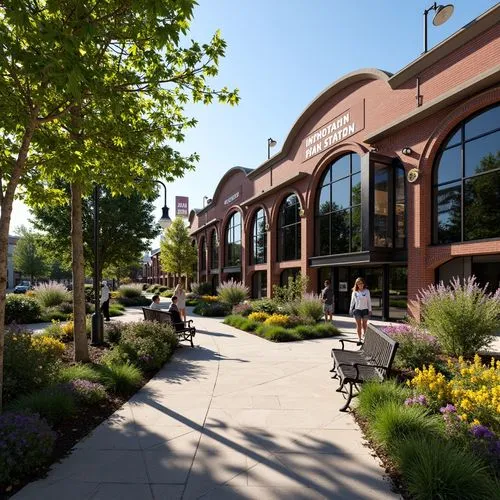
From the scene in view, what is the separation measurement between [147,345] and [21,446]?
4.46 metres

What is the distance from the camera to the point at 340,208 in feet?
61.9

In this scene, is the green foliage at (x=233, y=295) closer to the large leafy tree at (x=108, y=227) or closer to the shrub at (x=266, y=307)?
the shrub at (x=266, y=307)

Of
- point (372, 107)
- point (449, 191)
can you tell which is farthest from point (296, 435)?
point (372, 107)

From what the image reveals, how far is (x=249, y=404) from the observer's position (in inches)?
224

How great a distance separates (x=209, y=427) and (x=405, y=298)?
41.5 feet

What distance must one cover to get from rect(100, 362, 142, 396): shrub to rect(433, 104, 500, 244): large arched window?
11.3 metres

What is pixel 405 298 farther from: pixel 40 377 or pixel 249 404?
pixel 40 377

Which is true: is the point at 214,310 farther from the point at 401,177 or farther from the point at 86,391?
the point at 86,391

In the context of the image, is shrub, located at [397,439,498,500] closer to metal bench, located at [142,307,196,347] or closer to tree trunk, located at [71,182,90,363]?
tree trunk, located at [71,182,90,363]

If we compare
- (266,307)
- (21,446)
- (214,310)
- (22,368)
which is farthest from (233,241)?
(21,446)

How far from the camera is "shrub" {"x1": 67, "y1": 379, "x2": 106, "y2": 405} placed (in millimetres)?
5223

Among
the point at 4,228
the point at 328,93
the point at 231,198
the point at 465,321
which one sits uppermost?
the point at 328,93

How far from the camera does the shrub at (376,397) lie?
473 centimetres

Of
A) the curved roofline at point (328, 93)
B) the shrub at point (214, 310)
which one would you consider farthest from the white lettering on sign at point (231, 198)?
the shrub at point (214, 310)
